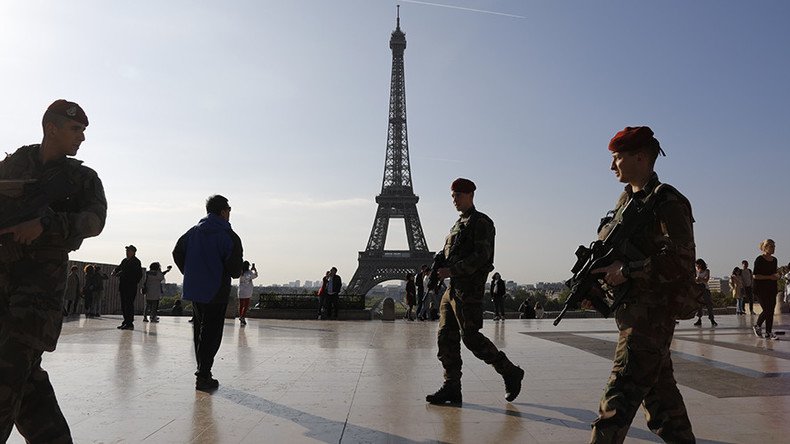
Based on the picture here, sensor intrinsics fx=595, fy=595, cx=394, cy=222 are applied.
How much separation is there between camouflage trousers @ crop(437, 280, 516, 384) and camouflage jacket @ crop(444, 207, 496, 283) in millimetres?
126

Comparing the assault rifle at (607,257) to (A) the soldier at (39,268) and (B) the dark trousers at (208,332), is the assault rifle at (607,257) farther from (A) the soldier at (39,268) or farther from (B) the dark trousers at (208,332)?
(B) the dark trousers at (208,332)

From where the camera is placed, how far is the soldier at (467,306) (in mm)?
4879

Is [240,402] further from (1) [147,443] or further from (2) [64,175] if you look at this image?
(2) [64,175]

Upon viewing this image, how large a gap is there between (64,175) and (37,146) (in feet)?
1.01

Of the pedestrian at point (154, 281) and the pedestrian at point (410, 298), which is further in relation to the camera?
the pedestrian at point (410, 298)

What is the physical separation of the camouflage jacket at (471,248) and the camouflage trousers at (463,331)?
126 mm

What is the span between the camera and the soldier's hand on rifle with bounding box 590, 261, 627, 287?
289cm

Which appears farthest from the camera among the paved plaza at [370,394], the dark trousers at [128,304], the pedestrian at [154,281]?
the pedestrian at [154,281]

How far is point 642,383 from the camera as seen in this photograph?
291 cm

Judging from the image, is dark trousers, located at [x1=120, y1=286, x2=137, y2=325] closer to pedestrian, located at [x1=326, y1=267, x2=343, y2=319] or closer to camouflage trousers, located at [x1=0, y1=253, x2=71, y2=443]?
pedestrian, located at [x1=326, y1=267, x2=343, y2=319]

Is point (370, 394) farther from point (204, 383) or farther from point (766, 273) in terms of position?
point (766, 273)

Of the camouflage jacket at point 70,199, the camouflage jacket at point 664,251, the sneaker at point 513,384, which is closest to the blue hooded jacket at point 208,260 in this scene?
the sneaker at point 513,384

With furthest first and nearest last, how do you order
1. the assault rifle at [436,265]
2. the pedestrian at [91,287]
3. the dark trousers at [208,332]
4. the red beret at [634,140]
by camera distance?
the pedestrian at [91,287]
the dark trousers at [208,332]
the assault rifle at [436,265]
the red beret at [634,140]

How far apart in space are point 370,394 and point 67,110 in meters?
3.51
